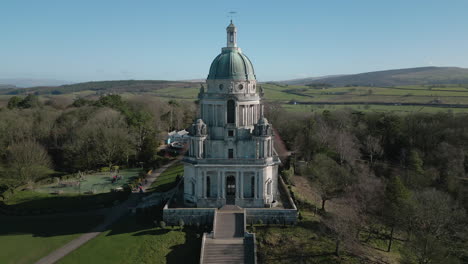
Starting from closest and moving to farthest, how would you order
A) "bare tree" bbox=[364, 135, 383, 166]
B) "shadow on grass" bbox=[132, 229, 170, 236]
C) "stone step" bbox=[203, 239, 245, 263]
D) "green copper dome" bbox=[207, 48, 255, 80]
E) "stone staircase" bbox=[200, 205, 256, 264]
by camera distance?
"stone step" bbox=[203, 239, 245, 263]
"stone staircase" bbox=[200, 205, 256, 264]
"shadow on grass" bbox=[132, 229, 170, 236]
"green copper dome" bbox=[207, 48, 255, 80]
"bare tree" bbox=[364, 135, 383, 166]

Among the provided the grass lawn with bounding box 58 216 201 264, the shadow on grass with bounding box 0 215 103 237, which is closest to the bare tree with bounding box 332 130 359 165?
the grass lawn with bounding box 58 216 201 264

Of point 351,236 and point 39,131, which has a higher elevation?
point 39,131

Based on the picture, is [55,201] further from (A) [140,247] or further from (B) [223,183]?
(B) [223,183]

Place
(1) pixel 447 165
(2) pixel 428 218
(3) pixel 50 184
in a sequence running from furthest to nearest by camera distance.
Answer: (3) pixel 50 184 → (1) pixel 447 165 → (2) pixel 428 218

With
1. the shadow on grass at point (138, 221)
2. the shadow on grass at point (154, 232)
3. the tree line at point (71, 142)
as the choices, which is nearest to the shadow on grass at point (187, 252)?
the shadow on grass at point (154, 232)

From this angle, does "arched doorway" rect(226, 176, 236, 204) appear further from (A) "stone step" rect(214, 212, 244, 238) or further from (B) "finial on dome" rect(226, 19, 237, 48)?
(B) "finial on dome" rect(226, 19, 237, 48)

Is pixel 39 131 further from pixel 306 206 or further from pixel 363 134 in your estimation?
pixel 363 134

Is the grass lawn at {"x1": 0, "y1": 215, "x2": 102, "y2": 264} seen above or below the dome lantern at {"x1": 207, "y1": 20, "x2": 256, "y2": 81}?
below

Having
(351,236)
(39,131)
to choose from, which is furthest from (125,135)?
(351,236)
